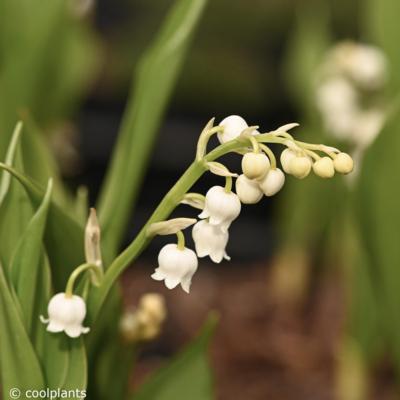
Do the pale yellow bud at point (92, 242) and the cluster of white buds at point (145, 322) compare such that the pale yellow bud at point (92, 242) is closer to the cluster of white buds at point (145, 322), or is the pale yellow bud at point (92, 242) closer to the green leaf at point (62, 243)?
the green leaf at point (62, 243)

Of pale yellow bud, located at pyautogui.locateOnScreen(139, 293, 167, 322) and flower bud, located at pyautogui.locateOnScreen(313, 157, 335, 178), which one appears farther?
pale yellow bud, located at pyautogui.locateOnScreen(139, 293, 167, 322)

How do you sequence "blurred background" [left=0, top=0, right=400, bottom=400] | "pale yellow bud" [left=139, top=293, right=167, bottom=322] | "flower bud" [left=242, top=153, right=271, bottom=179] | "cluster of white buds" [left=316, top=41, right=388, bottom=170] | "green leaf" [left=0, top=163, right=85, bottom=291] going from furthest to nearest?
"cluster of white buds" [left=316, top=41, right=388, bottom=170]
"blurred background" [left=0, top=0, right=400, bottom=400]
"pale yellow bud" [left=139, top=293, right=167, bottom=322]
"green leaf" [left=0, top=163, right=85, bottom=291]
"flower bud" [left=242, top=153, right=271, bottom=179]

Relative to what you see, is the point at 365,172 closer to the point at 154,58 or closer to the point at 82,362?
the point at 154,58

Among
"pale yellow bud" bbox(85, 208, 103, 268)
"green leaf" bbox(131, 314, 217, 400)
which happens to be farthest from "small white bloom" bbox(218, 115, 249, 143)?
"green leaf" bbox(131, 314, 217, 400)

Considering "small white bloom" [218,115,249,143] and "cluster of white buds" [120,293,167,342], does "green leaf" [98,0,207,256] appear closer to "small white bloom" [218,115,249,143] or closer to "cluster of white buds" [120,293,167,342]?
"cluster of white buds" [120,293,167,342]

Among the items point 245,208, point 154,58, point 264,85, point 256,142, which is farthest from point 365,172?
point 264,85

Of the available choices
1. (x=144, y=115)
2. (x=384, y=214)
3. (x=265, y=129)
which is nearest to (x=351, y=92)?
(x=384, y=214)

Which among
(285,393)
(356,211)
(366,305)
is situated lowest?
(285,393)
